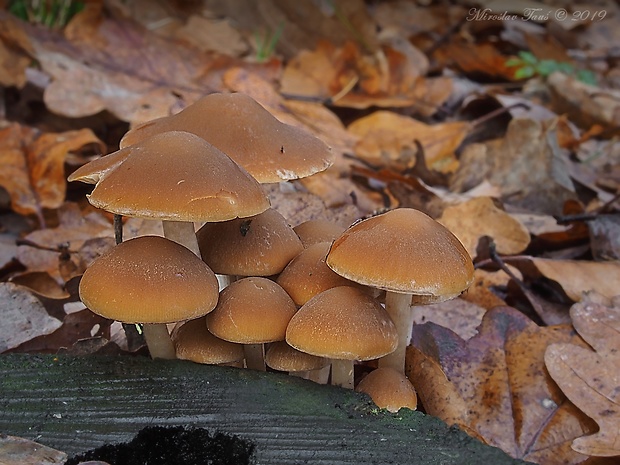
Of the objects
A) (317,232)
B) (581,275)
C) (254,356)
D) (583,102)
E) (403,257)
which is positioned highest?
(403,257)

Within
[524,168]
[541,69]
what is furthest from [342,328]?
[541,69]

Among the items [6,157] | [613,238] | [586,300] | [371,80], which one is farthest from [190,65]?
[586,300]

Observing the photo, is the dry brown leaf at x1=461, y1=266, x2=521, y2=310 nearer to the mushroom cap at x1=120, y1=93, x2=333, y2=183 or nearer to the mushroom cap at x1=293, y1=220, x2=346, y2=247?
the mushroom cap at x1=293, y1=220, x2=346, y2=247

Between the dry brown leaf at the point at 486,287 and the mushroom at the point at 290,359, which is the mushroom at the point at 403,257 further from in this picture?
the dry brown leaf at the point at 486,287

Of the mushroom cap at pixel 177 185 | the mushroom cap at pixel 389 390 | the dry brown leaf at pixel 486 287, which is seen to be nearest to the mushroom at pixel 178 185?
the mushroom cap at pixel 177 185

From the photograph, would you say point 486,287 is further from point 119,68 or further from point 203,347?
point 119,68

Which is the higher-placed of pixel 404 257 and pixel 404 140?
pixel 404 257

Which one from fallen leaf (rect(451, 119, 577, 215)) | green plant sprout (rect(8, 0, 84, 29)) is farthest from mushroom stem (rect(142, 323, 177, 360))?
green plant sprout (rect(8, 0, 84, 29))
